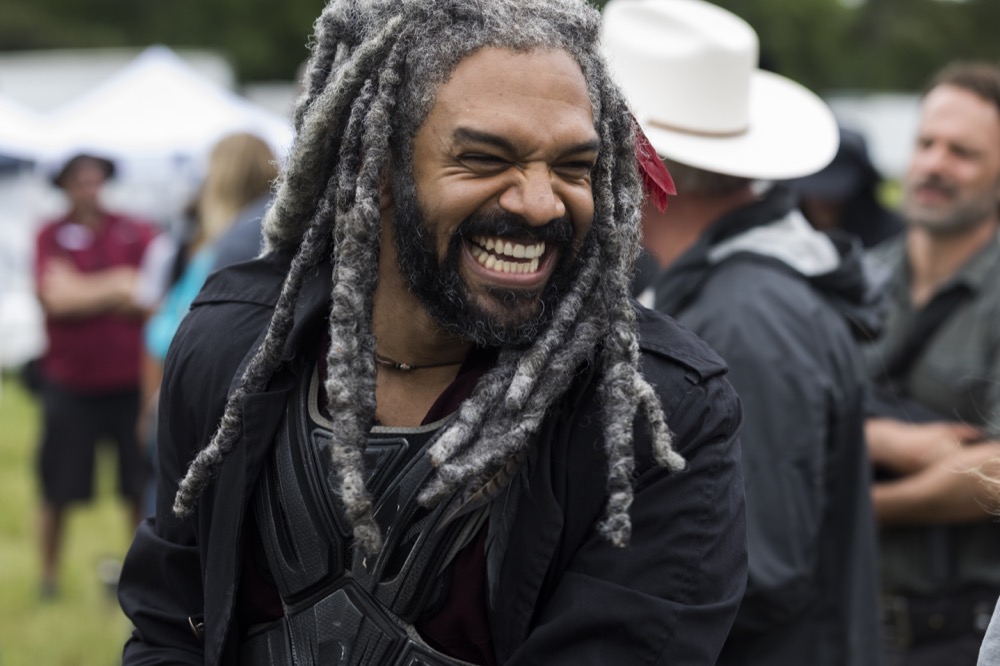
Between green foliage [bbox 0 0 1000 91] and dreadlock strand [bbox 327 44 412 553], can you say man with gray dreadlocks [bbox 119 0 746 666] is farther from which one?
green foliage [bbox 0 0 1000 91]

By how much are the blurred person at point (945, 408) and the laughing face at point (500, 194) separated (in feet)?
6.48

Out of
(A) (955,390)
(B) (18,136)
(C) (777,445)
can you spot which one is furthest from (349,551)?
(B) (18,136)

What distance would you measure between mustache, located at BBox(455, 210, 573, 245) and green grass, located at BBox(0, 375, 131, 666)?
196 inches

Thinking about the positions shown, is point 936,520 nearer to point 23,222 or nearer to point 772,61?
point 772,61

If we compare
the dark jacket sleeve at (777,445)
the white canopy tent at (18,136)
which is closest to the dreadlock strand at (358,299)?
the dark jacket sleeve at (777,445)

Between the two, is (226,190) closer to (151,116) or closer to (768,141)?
(768,141)

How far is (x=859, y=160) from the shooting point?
6.53 metres

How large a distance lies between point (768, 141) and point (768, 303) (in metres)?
0.61

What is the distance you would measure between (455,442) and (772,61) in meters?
3.58

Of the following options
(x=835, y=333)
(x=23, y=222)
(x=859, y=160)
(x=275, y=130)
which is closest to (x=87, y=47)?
(x=23, y=222)

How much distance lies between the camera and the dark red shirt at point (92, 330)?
304 inches

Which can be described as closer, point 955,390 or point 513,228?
point 513,228

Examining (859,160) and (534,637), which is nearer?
(534,637)

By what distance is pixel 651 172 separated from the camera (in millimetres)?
2395
